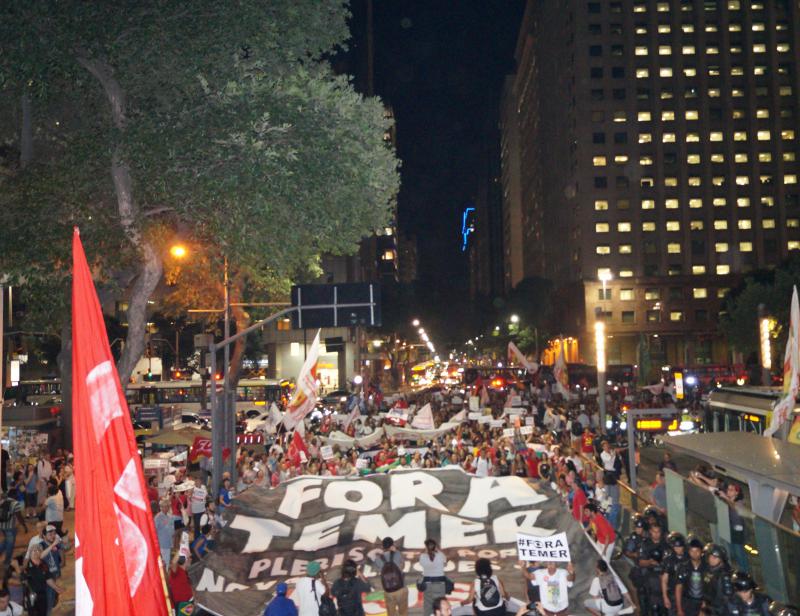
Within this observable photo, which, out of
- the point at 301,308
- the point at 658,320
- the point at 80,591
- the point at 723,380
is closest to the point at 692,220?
the point at 658,320

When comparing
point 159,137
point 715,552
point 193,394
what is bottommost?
point 715,552

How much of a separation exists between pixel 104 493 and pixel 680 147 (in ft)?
345

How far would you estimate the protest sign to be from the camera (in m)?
10.3

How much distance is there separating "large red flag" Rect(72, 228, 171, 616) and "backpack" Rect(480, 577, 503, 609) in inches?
226

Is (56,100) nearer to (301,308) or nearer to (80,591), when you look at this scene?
(301,308)

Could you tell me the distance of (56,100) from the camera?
15516 mm

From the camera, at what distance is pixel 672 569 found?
10.5 m

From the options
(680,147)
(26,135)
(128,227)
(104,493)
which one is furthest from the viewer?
(680,147)

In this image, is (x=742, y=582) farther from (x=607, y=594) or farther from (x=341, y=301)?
(x=341, y=301)

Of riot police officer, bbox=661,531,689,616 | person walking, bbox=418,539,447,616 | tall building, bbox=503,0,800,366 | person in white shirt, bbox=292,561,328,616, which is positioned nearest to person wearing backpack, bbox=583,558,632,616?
riot police officer, bbox=661,531,689,616

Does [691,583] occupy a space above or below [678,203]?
below

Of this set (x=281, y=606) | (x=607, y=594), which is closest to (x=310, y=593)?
(x=281, y=606)

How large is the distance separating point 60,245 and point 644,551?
11.0 metres

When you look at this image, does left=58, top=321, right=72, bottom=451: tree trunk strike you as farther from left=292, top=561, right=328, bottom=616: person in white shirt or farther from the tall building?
the tall building
